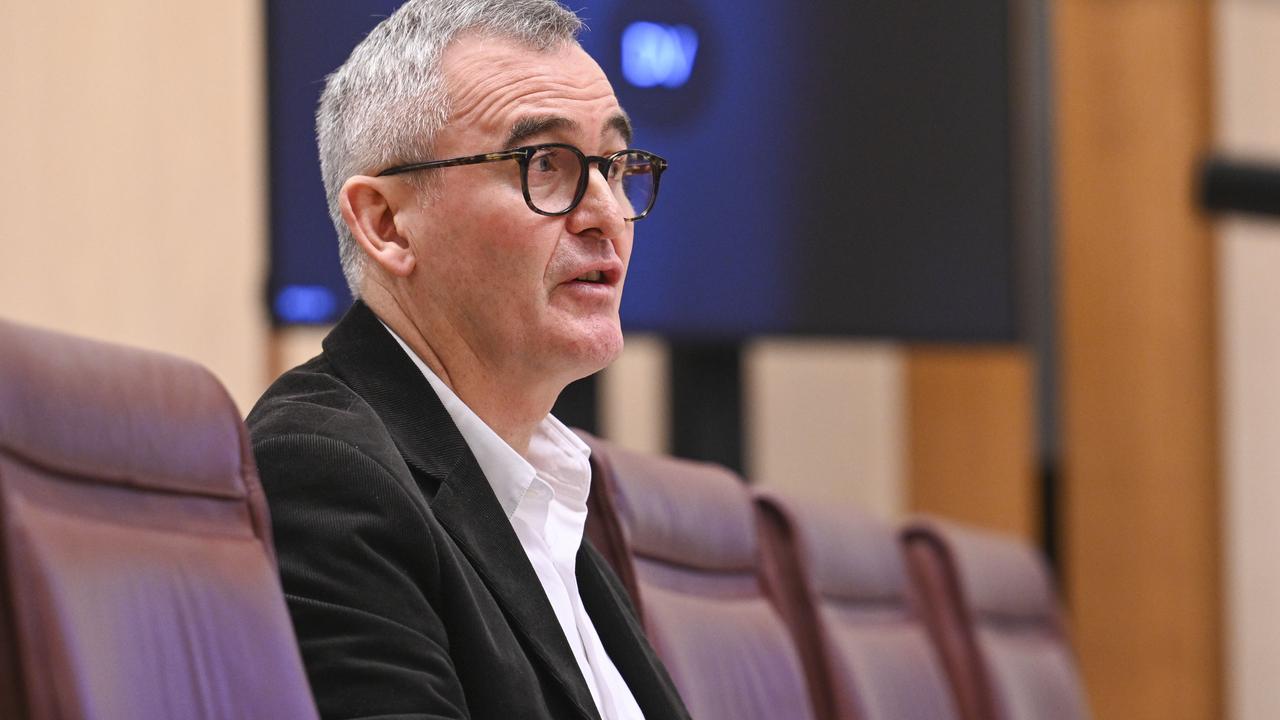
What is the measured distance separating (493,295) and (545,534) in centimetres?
17

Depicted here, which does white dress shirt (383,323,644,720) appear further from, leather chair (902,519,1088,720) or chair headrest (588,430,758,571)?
leather chair (902,519,1088,720)

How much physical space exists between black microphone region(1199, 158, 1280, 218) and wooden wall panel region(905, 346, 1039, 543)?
631 mm

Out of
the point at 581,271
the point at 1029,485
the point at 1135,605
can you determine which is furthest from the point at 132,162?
the point at 1135,605

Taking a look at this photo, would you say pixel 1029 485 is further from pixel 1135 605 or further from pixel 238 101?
pixel 238 101

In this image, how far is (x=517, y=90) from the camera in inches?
46.7

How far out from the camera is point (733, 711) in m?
1.64

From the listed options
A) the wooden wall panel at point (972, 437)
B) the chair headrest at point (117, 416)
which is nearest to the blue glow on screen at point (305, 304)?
the chair headrest at point (117, 416)

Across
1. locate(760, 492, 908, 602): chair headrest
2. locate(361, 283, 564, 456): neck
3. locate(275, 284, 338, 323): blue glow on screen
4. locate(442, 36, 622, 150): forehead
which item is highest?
locate(442, 36, 622, 150): forehead

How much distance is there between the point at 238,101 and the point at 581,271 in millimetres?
1748

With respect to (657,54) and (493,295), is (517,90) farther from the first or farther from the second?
(657,54)

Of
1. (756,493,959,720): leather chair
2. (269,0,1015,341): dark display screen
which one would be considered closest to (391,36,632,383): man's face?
(756,493,959,720): leather chair

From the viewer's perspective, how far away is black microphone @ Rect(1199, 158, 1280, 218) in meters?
4.12

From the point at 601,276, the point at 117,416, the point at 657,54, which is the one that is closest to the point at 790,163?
the point at 657,54

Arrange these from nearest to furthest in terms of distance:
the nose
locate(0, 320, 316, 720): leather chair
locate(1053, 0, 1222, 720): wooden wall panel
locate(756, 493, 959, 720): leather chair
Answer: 1. locate(0, 320, 316, 720): leather chair
2. the nose
3. locate(756, 493, 959, 720): leather chair
4. locate(1053, 0, 1222, 720): wooden wall panel
